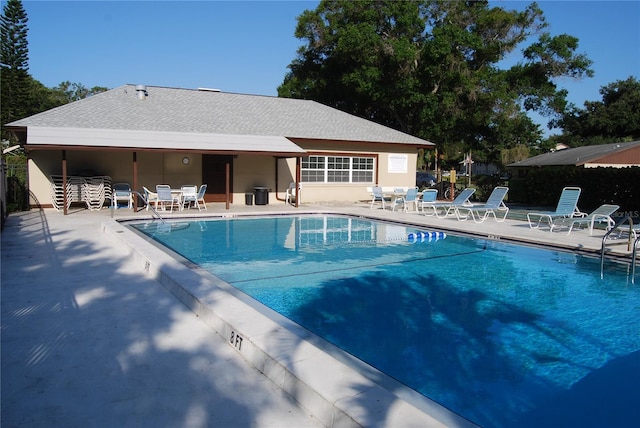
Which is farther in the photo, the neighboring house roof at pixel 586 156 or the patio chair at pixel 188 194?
the neighboring house roof at pixel 586 156

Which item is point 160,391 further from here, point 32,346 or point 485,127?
point 485,127

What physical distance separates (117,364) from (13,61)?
124 feet

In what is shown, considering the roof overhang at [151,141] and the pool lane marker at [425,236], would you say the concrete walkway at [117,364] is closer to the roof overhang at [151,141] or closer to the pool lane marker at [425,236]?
the pool lane marker at [425,236]

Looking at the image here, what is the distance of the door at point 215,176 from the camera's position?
19.8 meters

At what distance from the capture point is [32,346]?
4492 mm

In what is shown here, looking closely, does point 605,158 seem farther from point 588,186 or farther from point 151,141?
point 151,141

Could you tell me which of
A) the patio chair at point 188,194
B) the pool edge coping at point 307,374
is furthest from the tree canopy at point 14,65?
the pool edge coping at point 307,374

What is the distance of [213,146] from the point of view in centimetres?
1750

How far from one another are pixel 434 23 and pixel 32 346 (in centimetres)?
3079

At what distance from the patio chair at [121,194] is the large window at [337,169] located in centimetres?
731

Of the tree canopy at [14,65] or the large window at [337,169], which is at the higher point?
the tree canopy at [14,65]

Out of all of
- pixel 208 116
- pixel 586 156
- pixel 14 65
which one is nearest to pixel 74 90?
pixel 14 65

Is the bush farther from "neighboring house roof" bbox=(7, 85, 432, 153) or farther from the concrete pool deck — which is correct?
the concrete pool deck

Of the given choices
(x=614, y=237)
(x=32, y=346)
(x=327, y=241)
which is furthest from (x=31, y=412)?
(x=614, y=237)
